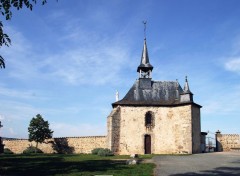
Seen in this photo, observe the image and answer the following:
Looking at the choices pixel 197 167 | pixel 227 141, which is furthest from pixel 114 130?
pixel 197 167

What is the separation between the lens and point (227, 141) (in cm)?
3662

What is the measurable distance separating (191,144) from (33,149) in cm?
1883

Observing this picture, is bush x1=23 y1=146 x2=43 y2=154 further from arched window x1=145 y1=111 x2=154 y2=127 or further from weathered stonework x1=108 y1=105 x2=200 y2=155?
arched window x1=145 y1=111 x2=154 y2=127

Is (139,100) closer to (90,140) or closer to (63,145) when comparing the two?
(90,140)

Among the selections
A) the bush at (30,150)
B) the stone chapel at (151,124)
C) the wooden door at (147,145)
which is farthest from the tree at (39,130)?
the wooden door at (147,145)

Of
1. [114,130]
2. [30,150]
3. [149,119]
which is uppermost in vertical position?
[149,119]

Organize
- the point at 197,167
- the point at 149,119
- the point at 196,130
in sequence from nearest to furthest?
the point at 197,167, the point at 196,130, the point at 149,119

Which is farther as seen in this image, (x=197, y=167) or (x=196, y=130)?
(x=196, y=130)

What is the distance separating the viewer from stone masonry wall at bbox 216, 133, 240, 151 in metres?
36.2

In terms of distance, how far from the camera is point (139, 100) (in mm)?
34656

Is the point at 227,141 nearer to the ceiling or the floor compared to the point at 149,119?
nearer to the floor

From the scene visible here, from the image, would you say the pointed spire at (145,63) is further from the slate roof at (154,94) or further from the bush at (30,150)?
the bush at (30,150)

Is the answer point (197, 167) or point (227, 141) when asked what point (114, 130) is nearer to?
point (227, 141)

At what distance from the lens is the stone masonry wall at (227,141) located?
3616cm
